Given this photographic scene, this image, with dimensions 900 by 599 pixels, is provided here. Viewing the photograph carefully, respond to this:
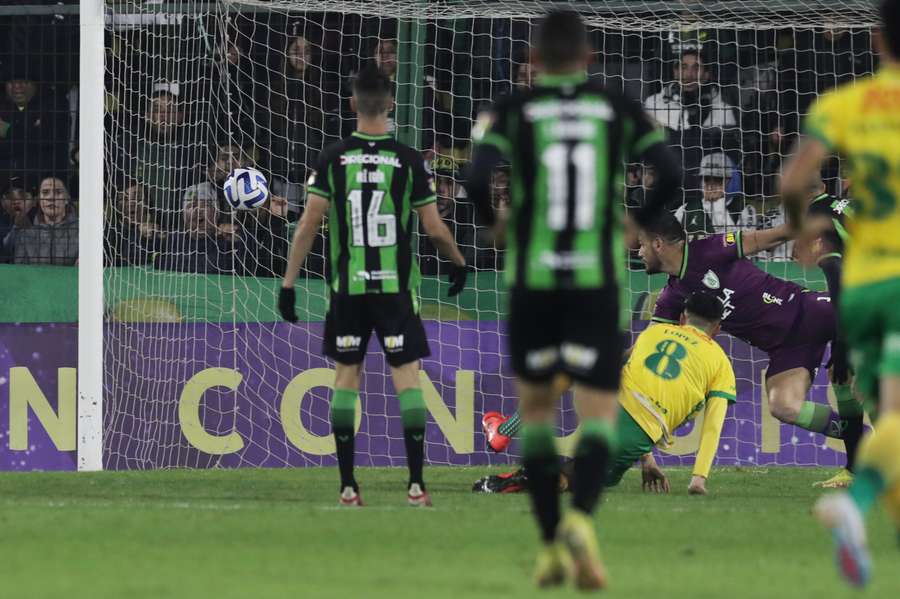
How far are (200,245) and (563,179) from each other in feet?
25.2

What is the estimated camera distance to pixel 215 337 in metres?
12.4

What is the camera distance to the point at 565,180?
5.23 metres

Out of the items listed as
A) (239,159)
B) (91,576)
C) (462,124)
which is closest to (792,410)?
(462,124)

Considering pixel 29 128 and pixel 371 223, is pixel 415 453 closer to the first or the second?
pixel 371 223

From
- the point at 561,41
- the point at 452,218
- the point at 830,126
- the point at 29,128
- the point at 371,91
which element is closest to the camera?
the point at 830,126

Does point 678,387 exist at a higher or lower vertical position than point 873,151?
lower

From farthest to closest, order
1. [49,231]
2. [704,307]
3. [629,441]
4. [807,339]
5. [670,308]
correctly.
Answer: [49,231], [807,339], [670,308], [704,307], [629,441]

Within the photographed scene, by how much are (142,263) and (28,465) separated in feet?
5.61

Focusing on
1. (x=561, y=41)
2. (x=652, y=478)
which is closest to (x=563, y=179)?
(x=561, y=41)

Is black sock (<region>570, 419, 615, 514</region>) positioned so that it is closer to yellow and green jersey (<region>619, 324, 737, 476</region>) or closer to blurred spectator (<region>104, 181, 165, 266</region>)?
yellow and green jersey (<region>619, 324, 737, 476</region>)

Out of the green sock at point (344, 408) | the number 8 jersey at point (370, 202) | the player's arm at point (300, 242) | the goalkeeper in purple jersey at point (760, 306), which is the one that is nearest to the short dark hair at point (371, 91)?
the number 8 jersey at point (370, 202)

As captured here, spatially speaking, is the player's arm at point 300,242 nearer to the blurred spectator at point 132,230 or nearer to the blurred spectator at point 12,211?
the blurred spectator at point 132,230

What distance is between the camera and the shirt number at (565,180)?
206 inches

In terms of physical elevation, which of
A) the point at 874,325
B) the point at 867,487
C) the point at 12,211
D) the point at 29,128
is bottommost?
the point at 867,487
